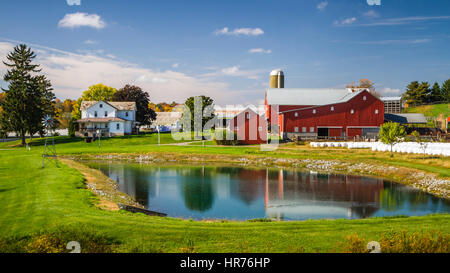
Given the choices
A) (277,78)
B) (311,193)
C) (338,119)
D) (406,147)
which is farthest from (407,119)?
(311,193)

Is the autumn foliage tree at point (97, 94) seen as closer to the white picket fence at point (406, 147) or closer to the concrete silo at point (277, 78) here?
the concrete silo at point (277, 78)

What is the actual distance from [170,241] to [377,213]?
13.9 metres

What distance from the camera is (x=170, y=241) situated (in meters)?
11.3

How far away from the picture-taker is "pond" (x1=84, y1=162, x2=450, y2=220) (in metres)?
20.2

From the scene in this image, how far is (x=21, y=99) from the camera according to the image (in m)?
58.9

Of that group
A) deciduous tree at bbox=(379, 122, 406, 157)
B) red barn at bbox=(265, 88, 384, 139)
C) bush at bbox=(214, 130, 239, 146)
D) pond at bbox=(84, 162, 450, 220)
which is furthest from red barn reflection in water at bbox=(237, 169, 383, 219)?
red barn at bbox=(265, 88, 384, 139)

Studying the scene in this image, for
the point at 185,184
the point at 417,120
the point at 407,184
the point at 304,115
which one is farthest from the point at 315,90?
the point at 185,184

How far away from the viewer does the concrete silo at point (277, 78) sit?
3327 inches

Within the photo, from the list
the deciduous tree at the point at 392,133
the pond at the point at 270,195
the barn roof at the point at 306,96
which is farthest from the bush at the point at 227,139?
the deciduous tree at the point at 392,133

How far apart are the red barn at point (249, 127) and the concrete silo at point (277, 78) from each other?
101ft

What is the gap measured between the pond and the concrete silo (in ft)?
168

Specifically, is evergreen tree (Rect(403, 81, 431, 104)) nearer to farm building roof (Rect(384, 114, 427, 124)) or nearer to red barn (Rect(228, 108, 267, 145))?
farm building roof (Rect(384, 114, 427, 124))
